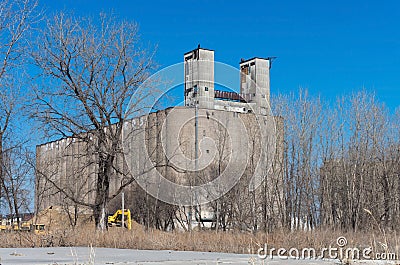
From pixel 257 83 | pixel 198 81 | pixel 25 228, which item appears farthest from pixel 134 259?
pixel 257 83

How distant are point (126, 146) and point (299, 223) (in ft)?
36.2

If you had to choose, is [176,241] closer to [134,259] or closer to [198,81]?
[134,259]

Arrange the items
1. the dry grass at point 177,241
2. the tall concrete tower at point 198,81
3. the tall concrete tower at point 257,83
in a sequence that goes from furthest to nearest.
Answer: the tall concrete tower at point 257,83
the tall concrete tower at point 198,81
the dry grass at point 177,241

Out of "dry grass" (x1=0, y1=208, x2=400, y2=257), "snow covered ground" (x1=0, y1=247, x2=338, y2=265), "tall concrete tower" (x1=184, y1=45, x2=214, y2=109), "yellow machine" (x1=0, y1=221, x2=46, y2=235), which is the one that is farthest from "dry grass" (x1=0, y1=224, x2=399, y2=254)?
"tall concrete tower" (x1=184, y1=45, x2=214, y2=109)

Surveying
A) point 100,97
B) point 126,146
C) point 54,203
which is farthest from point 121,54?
point 54,203

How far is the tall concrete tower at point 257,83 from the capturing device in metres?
33.3

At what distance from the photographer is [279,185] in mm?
31734

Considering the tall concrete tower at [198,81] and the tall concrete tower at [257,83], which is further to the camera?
the tall concrete tower at [257,83]

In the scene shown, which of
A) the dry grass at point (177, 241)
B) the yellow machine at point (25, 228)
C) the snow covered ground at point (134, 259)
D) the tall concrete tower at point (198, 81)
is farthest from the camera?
the tall concrete tower at point (198, 81)

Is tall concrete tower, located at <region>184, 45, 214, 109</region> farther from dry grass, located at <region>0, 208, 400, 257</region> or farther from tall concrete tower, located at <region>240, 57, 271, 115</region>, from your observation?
dry grass, located at <region>0, 208, 400, 257</region>

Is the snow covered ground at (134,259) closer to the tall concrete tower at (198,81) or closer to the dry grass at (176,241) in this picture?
the dry grass at (176,241)

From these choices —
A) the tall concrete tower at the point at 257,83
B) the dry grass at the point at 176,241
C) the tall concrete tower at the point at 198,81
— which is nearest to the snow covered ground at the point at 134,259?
the dry grass at the point at 176,241

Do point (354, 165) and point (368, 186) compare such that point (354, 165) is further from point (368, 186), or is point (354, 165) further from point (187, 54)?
point (187, 54)

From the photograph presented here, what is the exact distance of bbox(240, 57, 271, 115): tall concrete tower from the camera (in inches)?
1312
